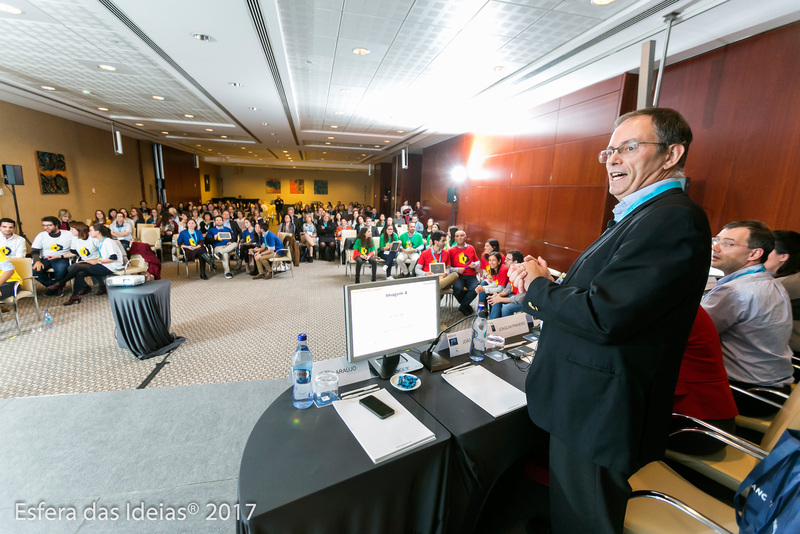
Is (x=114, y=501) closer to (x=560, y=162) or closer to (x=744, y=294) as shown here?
(x=744, y=294)

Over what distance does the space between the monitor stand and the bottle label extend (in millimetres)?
408

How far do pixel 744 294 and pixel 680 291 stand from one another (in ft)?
4.66

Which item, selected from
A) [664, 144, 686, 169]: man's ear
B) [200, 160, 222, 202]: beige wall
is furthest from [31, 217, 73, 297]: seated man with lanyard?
[200, 160, 222, 202]: beige wall

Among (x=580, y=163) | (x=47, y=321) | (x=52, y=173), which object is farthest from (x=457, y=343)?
(x=52, y=173)

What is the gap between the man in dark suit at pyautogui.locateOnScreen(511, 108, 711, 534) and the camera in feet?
3.26

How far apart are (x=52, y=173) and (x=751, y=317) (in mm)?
12577

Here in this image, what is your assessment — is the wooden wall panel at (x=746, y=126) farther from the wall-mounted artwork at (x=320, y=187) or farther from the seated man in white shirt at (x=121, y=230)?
the wall-mounted artwork at (x=320, y=187)

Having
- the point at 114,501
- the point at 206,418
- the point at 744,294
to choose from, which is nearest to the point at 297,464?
the point at 114,501

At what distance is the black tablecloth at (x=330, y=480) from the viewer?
1017 mm

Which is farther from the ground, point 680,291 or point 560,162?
point 560,162

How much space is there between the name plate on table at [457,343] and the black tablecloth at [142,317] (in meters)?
3.19

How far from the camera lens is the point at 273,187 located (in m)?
23.4

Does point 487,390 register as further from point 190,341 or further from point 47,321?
point 47,321

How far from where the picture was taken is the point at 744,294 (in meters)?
1.89
